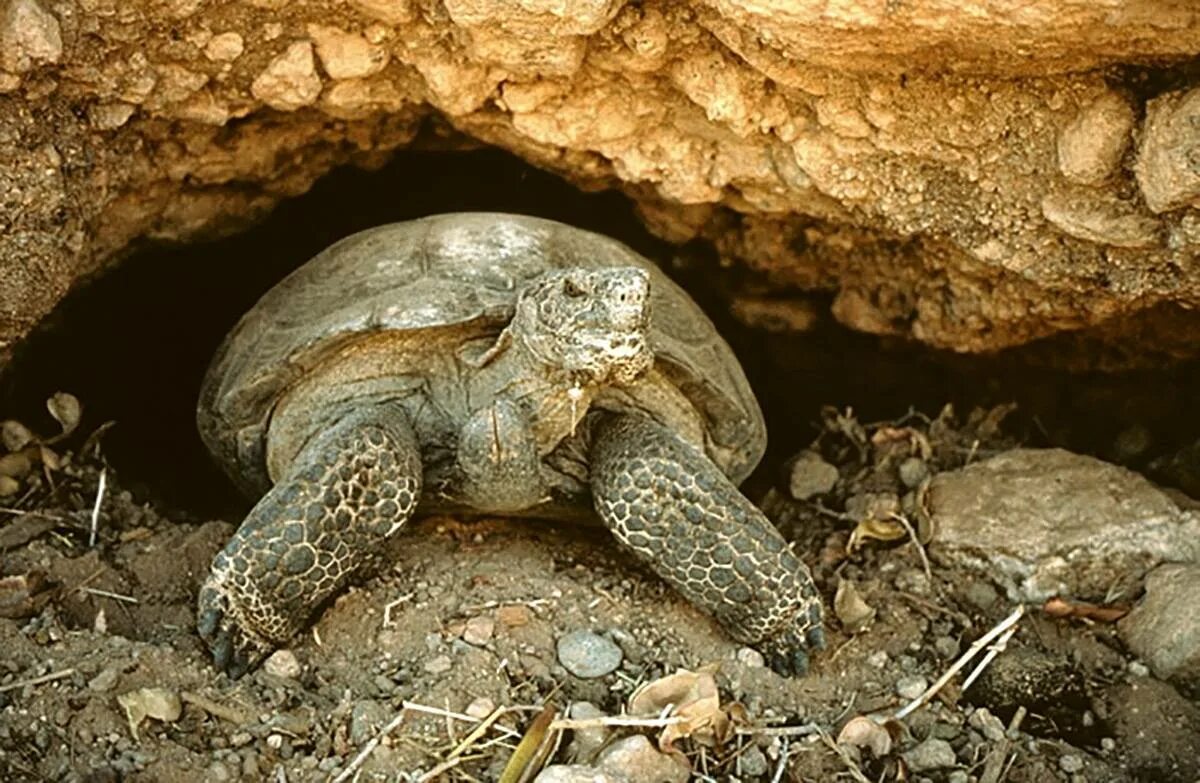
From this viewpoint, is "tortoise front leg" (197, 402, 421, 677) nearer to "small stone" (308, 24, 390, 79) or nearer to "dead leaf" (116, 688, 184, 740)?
"dead leaf" (116, 688, 184, 740)

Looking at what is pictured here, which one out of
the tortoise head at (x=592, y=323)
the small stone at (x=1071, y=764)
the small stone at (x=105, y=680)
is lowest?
the small stone at (x=1071, y=764)

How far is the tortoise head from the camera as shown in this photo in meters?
3.16

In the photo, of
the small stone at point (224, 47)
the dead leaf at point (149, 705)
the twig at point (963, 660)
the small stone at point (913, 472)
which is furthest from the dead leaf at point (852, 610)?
the small stone at point (224, 47)

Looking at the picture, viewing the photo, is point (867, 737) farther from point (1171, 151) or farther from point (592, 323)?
point (1171, 151)

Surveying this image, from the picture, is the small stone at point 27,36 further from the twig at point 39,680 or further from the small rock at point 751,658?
the small rock at point 751,658

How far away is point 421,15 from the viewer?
11.6 feet

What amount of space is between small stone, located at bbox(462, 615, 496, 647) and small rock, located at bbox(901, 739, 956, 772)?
993 mm

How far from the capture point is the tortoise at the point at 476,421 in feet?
10.5

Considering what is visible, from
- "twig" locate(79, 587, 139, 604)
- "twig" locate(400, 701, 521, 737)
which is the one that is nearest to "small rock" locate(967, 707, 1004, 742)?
"twig" locate(400, 701, 521, 737)

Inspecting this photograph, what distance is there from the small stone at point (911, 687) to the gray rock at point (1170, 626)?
0.57 m

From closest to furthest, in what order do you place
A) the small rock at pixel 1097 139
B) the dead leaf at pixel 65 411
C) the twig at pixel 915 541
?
the small rock at pixel 1097 139 < the twig at pixel 915 541 < the dead leaf at pixel 65 411

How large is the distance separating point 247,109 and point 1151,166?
2370mm

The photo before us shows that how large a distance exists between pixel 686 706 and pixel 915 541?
1.17 meters

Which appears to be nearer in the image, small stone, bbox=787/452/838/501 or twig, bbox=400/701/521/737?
twig, bbox=400/701/521/737
